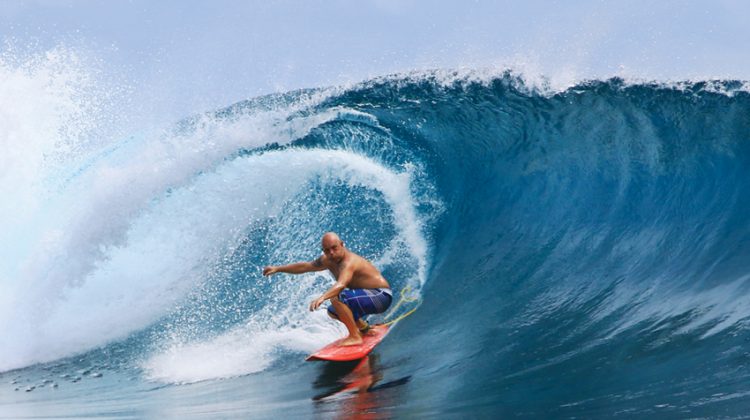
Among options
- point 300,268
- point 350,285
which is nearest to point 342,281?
point 350,285

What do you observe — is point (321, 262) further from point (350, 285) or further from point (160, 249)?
point (160, 249)

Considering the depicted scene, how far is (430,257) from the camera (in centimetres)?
875

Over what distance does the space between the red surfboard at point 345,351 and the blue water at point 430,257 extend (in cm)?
13

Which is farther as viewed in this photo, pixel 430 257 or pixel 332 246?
pixel 430 257

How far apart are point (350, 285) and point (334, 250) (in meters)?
0.47

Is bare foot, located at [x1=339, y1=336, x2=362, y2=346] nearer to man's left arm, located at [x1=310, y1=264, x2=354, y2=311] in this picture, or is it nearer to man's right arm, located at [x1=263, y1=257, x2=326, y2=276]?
man's left arm, located at [x1=310, y1=264, x2=354, y2=311]

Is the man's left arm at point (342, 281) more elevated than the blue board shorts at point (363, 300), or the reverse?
the man's left arm at point (342, 281)

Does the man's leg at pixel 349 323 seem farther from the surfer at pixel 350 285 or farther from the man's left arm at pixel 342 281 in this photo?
the man's left arm at pixel 342 281

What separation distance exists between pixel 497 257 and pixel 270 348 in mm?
2987

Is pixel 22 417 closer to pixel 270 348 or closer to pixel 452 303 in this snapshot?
pixel 270 348

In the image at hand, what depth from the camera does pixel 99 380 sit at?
6.69 m

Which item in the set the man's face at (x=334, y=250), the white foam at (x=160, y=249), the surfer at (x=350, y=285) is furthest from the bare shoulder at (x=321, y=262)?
the white foam at (x=160, y=249)

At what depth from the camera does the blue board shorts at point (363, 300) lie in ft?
20.8

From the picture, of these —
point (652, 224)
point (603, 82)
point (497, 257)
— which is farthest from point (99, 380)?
point (603, 82)
